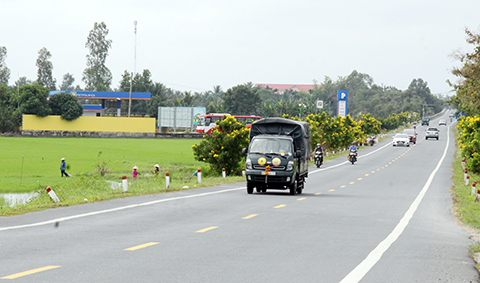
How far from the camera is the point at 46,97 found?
266 ft

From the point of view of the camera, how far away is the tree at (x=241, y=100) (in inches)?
4454

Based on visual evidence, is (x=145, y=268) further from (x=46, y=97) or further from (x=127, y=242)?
(x=46, y=97)

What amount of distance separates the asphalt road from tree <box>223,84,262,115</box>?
312ft

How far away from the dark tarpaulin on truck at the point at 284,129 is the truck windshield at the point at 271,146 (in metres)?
1.87

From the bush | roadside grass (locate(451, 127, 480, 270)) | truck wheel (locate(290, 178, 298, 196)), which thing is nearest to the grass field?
truck wheel (locate(290, 178, 298, 196))

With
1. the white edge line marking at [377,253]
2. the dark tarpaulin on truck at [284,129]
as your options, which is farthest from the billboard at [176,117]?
the white edge line marking at [377,253]

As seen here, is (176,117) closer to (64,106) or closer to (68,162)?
(64,106)

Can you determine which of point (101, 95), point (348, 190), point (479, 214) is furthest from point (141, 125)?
point (479, 214)

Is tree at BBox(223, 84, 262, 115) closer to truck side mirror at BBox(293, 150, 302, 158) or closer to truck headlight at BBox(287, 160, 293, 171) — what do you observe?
truck side mirror at BBox(293, 150, 302, 158)

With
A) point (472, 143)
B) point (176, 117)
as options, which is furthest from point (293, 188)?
point (176, 117)

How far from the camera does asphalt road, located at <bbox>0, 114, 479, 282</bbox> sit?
24.8 feet

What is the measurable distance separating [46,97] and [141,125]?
14.3 metres

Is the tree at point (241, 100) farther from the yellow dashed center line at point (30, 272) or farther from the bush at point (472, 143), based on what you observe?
the yellow dashed center line at point (30, 272)

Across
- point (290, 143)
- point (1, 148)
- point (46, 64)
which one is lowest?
point (1, 148)
